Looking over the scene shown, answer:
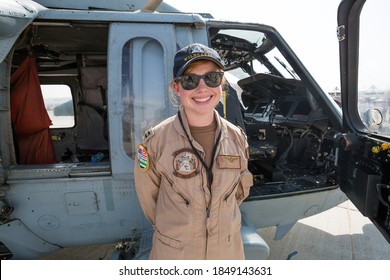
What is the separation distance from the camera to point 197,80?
1.20 m

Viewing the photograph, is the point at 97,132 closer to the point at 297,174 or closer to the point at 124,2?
the point at 124,2

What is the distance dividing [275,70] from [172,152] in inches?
122

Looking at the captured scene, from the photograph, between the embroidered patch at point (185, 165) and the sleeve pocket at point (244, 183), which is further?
the sleeve pocket at point (244, 183)

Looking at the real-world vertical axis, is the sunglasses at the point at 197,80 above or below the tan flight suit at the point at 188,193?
above

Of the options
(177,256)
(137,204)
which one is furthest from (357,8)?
(137,204)

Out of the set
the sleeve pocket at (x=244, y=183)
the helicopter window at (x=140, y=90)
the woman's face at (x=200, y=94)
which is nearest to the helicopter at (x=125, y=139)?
the helicopter window at (x=140, y=90)

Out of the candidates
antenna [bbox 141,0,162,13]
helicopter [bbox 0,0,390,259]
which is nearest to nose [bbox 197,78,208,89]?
helicopter [bbox 0,0,390,259]

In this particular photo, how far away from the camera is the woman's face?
1.20 m

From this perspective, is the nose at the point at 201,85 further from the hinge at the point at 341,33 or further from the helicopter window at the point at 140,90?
the hinge at the point at 341,33

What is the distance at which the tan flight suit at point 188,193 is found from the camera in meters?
1.21

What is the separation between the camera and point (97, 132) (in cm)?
355

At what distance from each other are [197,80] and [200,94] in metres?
0.07

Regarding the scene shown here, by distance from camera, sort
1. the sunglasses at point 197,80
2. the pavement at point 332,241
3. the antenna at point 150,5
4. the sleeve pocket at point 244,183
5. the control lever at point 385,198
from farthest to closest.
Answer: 1. the pavement at point 332,241
2. the antenna at point 150,5
3. the control lever at point 385,198
4. the sleeve pocket at point 244,183
5. the sunglasses at point 197,80

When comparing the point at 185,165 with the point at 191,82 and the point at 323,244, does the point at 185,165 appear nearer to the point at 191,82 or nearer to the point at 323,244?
the point at 191,82
